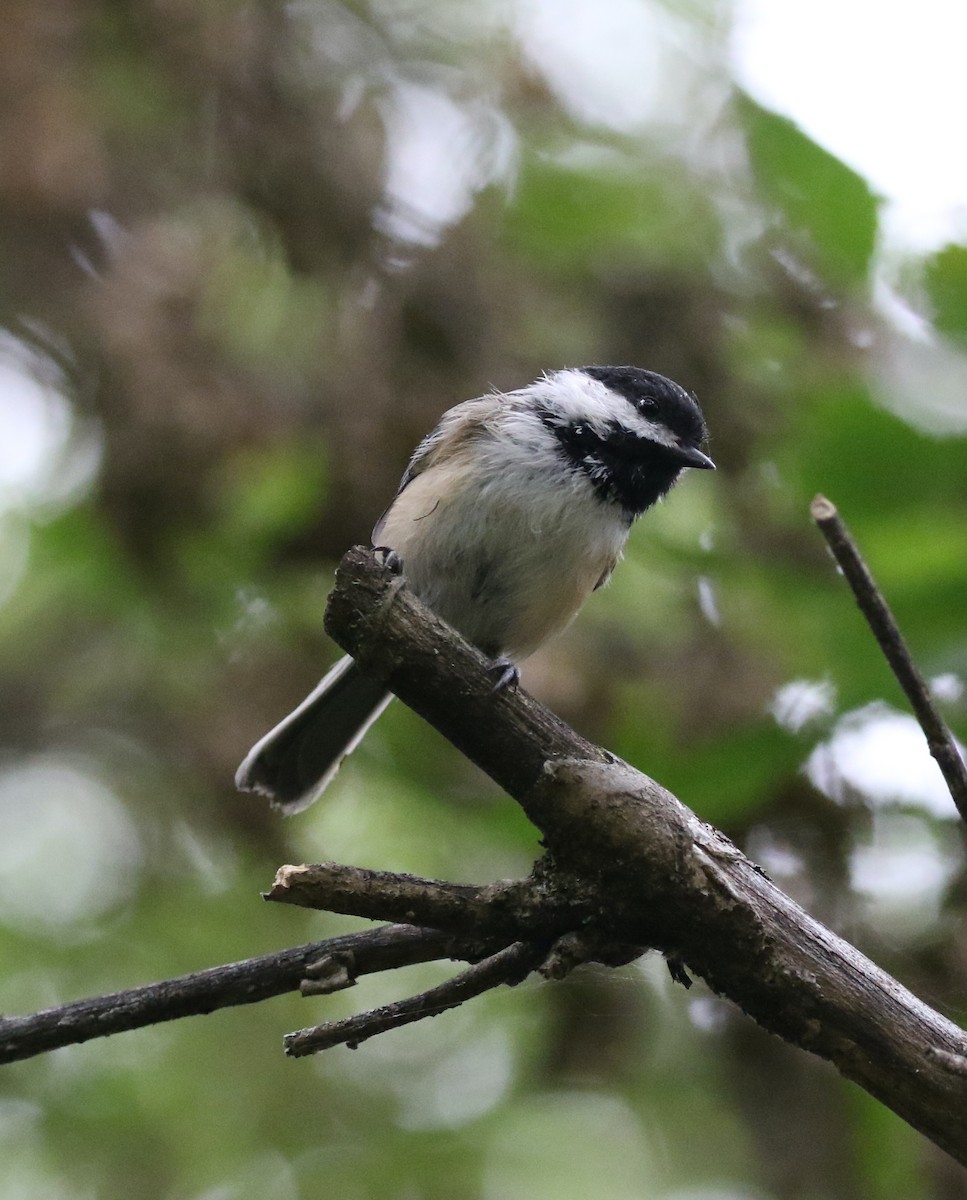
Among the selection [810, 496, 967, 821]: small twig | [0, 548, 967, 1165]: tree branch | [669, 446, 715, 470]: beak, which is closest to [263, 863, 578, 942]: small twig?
[0, 548, 967, 1165]: tree branch

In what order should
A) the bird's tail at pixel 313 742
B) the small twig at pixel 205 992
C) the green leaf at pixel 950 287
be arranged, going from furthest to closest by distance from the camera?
the bird's tail at pixel 313 742, the green leaf at pixel 950 287, the small twig at pixel 205 992

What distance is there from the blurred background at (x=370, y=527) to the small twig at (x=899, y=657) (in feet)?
3.70

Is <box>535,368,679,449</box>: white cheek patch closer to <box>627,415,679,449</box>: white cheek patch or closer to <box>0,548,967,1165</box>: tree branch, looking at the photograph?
<box>627,415,679,449</box>: white cheek patch

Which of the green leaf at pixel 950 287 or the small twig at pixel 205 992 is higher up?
the green leaf at pixel 950 287

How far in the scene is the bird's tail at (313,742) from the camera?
10.0 ft

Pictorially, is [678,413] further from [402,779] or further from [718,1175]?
[718,1175]

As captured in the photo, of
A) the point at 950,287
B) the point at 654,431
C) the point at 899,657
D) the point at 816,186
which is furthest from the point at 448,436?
the point at 899,657

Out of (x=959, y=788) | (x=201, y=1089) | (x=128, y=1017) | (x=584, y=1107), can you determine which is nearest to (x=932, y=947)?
(x=959, y=788)

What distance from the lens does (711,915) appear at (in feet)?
4.93

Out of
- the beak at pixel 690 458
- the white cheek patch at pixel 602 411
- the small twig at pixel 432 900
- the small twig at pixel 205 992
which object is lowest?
the small twig at pixel 205 992

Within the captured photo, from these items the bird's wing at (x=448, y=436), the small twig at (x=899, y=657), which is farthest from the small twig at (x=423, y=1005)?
the bird's wing at (x=448, y=436)

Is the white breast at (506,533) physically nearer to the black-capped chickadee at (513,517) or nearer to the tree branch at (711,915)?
the black-capped chickadee at (513,517)

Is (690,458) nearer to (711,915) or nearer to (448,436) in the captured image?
(448,436)

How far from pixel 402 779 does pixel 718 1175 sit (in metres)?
1.80
